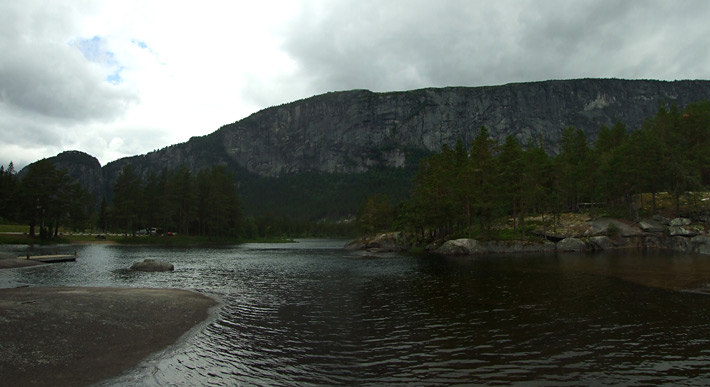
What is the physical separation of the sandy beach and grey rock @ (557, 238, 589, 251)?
208ft

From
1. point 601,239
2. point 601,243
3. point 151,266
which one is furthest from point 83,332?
point 601,239

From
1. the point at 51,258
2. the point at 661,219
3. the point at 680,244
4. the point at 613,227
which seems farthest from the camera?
the point at 661,219

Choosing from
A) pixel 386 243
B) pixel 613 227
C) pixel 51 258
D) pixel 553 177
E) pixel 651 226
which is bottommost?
pixel 386 243

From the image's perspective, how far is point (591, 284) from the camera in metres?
29.6

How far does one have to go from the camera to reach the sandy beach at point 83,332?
39.6 feet

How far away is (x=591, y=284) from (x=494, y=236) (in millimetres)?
44261

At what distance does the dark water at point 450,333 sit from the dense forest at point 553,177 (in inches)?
1580

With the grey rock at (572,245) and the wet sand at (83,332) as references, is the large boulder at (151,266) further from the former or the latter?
the grey rock at (572,245)

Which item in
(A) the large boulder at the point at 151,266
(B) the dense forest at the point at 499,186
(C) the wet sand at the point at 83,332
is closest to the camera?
(C) the wet sand at the point at 83,332

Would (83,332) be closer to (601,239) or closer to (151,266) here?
(151,266)

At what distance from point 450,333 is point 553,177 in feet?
279

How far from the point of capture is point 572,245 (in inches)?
2598

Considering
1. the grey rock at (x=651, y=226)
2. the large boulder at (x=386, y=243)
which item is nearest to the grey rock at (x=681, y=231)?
the grey rock at (x=651, y=226)

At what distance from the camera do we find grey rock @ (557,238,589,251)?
65625mm
